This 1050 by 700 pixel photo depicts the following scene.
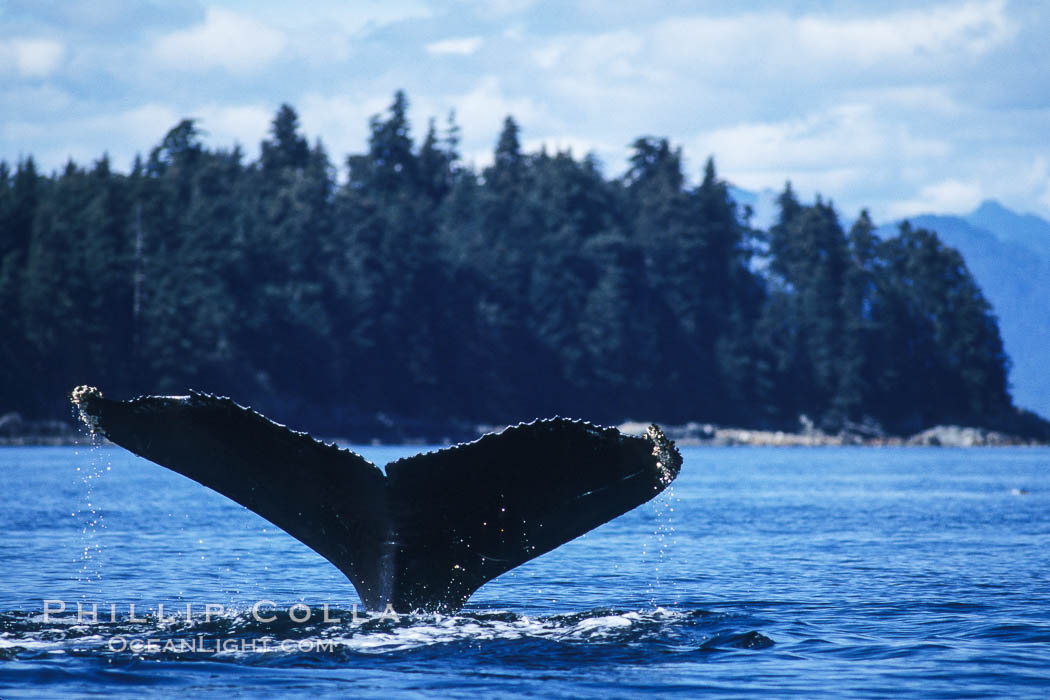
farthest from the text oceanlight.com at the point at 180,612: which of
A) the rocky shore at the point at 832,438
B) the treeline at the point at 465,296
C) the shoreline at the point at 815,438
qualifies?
the rocky shore at the point at 832,438

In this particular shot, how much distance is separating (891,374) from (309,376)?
161ft

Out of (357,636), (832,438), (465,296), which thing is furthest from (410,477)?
(832,438)

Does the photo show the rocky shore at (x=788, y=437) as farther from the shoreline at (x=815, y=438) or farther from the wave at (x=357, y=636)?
the wave at (x=357, y=636)

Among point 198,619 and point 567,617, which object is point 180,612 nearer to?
point 198,619

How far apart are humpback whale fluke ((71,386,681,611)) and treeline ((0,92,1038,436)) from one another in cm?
6417

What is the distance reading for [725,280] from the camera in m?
117

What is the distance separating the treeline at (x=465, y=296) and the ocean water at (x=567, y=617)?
53843 mm

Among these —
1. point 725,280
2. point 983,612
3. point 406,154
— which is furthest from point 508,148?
point 983,612

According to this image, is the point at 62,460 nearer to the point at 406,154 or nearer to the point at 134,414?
the point at 134,414

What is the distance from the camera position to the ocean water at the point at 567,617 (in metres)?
8.78

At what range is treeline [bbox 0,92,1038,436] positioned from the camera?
2977 inches

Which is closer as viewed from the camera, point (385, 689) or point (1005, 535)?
point (385, 689)

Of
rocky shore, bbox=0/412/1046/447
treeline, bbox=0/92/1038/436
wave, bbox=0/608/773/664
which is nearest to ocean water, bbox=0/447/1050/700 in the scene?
wave, bbox=0/608/773/664

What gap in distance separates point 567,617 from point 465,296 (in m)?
88.8
